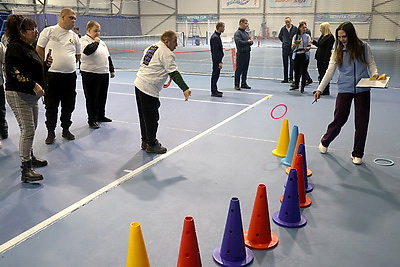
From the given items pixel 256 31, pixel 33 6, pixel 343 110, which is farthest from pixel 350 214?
pixel 33 6

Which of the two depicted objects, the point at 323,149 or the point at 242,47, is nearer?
the point at 323,149

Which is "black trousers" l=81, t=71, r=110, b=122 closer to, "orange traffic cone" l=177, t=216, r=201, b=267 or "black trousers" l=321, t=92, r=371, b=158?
"black trousers" l=321, t=92, r=371, b=158

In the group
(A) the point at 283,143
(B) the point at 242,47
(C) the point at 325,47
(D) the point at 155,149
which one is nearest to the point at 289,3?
(B) the point at 242,47

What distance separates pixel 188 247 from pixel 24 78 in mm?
2670

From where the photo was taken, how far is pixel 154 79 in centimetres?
509

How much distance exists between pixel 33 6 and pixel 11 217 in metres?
25.5

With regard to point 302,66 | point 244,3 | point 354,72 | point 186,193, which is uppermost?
point 244,3

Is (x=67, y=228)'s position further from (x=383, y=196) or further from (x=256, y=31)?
(x=256, y=31)

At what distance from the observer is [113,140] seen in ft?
19.8

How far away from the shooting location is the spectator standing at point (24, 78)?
3895 millimetres

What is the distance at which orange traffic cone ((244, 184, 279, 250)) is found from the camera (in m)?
3.09

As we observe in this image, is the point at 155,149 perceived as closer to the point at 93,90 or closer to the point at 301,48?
the point at 93,90

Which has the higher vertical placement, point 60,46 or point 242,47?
point 60,46

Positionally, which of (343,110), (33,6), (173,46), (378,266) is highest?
(33,6)
